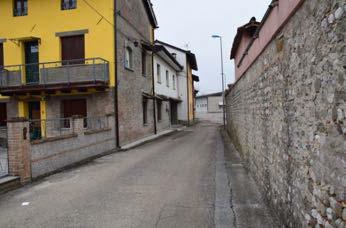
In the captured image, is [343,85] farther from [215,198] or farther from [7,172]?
[7,172]

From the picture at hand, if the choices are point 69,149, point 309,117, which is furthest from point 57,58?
point 309,117

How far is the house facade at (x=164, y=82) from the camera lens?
80.5 ft

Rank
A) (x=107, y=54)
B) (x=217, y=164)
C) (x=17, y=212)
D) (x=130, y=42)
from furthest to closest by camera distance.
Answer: (x=130, y=42) < (x=107, y=54) < (x=217, y=164) < (x=17, y=212)

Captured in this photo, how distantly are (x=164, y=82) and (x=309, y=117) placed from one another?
2436 centimetres

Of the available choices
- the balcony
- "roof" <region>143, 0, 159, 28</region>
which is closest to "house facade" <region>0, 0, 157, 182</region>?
the balcony

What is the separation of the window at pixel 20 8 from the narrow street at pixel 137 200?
1066 centimetres

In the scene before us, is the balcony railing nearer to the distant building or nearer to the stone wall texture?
the stone wall texture

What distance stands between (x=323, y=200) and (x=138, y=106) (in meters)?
16.4

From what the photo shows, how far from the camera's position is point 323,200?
10.0ft

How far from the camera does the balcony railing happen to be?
14.8 meters

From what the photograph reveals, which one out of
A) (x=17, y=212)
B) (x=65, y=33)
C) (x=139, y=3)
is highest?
(x=139, y=3)

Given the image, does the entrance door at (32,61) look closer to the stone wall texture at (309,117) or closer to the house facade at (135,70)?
the house facade at (135,70)

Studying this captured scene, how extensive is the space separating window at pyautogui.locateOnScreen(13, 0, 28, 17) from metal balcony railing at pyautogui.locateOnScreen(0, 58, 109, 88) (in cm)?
282

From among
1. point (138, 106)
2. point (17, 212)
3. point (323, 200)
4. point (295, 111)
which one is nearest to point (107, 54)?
point (138, 106)
